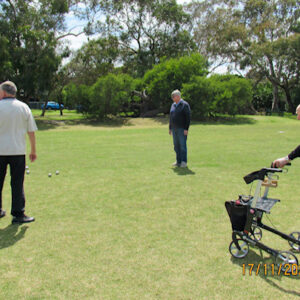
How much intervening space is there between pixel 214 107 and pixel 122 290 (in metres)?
29.3

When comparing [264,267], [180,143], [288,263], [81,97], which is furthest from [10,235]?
[81,97]

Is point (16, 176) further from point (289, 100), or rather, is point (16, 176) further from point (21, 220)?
point (289, 100)

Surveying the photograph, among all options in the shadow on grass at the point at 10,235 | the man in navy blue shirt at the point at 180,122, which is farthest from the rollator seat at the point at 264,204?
the man in navy blue shirt at the point at 180,122

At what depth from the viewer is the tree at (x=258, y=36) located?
4062cm

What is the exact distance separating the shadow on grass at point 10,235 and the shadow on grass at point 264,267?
116 inches

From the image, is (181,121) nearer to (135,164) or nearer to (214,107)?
(135,164)

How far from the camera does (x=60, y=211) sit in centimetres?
558

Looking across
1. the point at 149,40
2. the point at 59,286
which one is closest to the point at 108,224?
the point at 59,286

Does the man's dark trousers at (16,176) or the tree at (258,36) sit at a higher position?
the tree at (258,36)

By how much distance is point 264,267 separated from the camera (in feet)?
11.9

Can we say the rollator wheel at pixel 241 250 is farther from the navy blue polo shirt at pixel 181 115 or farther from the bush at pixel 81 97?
the bush at pixel 81 97

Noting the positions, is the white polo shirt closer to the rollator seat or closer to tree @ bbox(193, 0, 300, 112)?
the rollator seat

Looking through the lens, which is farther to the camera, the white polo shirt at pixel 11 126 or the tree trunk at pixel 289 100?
the tree trunk at pixel 289 100

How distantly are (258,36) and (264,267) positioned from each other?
4487cm
